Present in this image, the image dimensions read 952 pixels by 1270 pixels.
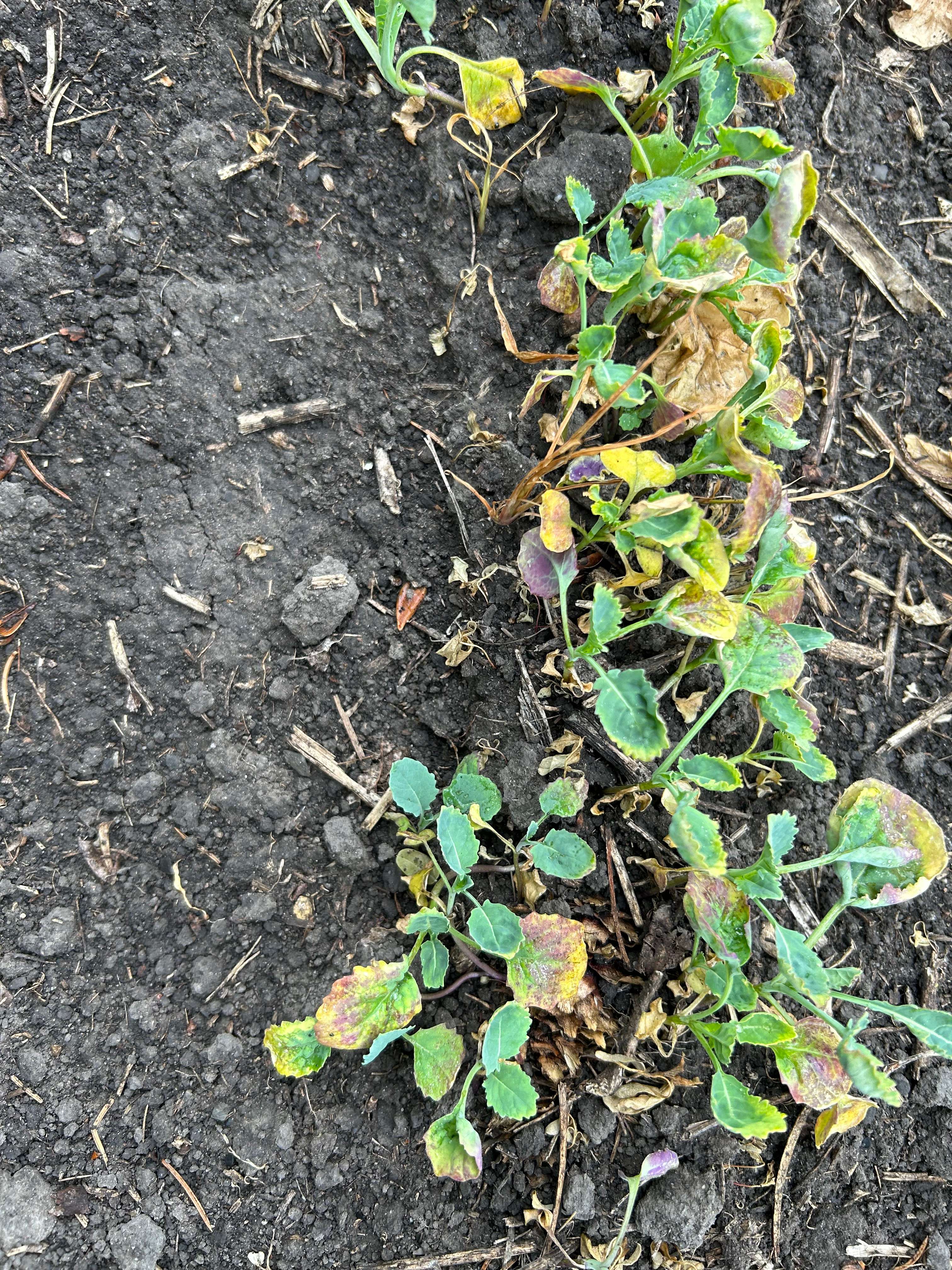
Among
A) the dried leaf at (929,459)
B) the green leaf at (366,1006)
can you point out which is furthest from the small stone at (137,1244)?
the dried leaf at (929,459)

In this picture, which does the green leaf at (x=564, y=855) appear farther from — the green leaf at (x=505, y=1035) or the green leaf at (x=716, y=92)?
the green leaf at (x=716, y=92)

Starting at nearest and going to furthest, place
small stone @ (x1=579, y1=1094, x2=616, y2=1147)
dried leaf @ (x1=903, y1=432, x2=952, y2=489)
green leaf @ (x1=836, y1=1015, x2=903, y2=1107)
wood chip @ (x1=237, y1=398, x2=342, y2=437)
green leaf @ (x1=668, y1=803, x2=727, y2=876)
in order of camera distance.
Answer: green leaf @ (x1=836, y1=1015, x2=903, y2=1107) → green leaf @ (x1=668, y1=803, x2=727, y2=876) → small stone @ (x1=579, y1=1094, x2=616, y2=1147) → wood chip @ (x1=237, y1=398, x2=342, y2=437) → dried leaf @ (x1=903, y1=432, x2=952, y2=489)

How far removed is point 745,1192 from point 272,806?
122 centimetres

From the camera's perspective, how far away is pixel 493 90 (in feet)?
4.97

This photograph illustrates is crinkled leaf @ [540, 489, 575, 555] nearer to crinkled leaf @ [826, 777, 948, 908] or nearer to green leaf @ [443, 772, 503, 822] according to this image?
green leaf @ [443, 772, 503, 822]

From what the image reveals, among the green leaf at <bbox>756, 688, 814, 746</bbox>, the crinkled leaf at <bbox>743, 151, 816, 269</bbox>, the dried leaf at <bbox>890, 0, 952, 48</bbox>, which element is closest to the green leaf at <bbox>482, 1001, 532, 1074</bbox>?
the green leaf at <bbox>756, 688, 814, 746</bbox>

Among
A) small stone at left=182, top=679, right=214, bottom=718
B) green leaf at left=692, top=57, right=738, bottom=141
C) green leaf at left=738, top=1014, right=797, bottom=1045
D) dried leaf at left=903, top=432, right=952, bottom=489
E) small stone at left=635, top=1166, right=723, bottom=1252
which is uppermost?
green leaf at left=692, top=57, right=738, bottom=141

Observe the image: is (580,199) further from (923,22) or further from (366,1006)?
(366,1006)

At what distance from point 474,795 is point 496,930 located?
9.9 inches

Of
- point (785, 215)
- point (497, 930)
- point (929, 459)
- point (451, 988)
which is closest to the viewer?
point (785, 215)

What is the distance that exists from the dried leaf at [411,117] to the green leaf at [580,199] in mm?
380

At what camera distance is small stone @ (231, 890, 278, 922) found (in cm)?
152

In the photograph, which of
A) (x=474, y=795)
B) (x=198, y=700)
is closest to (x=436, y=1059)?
(x=474, y=795)

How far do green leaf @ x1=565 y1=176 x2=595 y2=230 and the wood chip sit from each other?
62cm
